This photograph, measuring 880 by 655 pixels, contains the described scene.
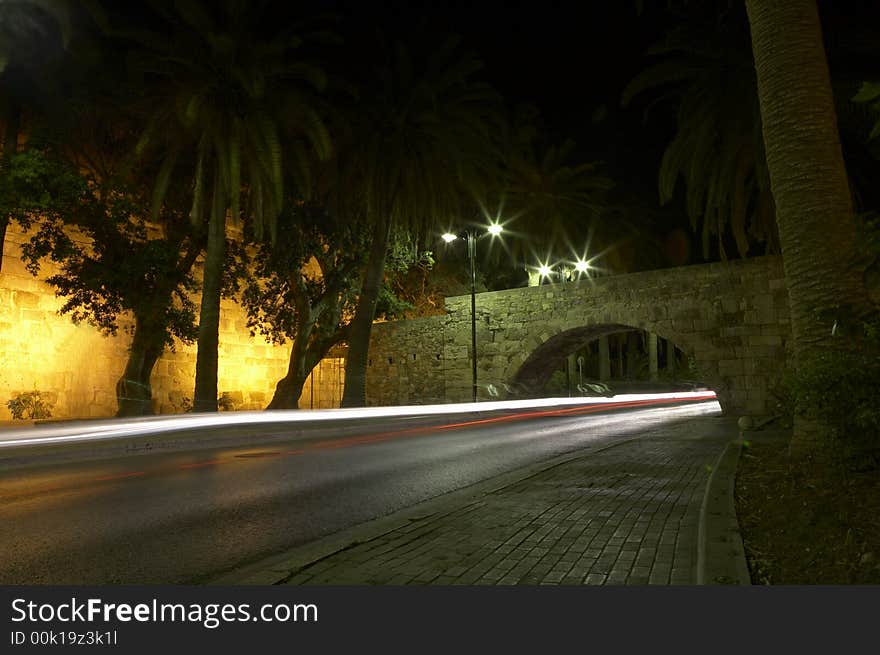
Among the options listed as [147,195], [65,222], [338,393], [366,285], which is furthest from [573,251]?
[65,222]

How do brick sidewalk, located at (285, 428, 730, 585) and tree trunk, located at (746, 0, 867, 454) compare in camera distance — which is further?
tree trunk, located at (746, 0, 867, 454)

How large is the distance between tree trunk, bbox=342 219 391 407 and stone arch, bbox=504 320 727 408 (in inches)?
279

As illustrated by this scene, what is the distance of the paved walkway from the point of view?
419 centimetres

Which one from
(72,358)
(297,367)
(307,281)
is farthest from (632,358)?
(72,358)

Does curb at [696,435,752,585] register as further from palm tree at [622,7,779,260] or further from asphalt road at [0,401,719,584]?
palm tree at [622,7,779,260]

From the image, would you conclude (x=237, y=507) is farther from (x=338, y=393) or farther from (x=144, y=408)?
(x=338, y=393)

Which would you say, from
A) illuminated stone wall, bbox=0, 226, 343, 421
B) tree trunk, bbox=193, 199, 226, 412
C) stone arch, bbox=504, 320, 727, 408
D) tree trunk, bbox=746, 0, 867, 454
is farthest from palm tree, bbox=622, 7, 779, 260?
illuminated stone wall, bbox=0, 226, 343, 421

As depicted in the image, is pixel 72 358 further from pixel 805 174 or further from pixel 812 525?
pixel 812 525

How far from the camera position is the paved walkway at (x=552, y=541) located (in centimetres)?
419

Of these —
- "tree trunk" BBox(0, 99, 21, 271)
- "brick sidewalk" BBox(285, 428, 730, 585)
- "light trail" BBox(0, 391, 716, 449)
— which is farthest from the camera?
"tree trunk" BBox(0, 99, 21, 271)

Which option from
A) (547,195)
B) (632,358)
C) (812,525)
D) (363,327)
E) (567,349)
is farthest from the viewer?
(632,358)

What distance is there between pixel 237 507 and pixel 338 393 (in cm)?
2721

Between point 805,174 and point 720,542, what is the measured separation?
530 cm

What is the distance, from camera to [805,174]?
790 cm
